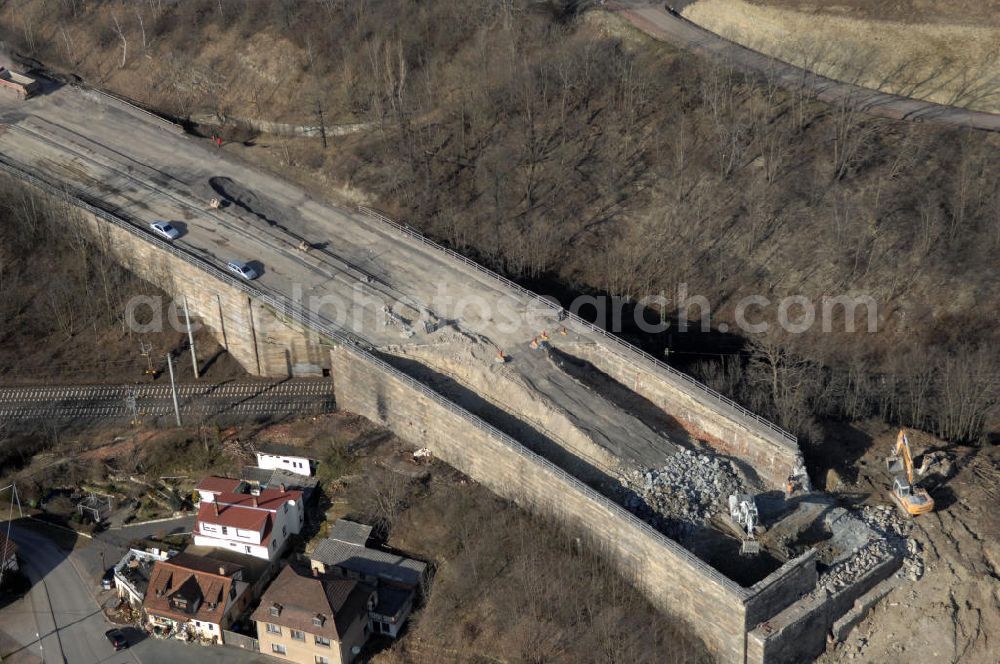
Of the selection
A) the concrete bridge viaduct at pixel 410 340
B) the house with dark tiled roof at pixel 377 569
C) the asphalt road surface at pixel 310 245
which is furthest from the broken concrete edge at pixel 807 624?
the house with dark tiled roof at pixel 377 569

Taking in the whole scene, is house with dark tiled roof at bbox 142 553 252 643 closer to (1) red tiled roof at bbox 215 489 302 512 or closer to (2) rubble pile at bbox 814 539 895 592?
(1) red tiled roof at bbox 215 489 302 512

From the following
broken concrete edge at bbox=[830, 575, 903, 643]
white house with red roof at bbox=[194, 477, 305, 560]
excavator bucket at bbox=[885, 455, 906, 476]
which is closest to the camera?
broken concrete edge at bbox=[830, 575, 903, 643]

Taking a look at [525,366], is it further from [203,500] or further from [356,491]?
[203,500]

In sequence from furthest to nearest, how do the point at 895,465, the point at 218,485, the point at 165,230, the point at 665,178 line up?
1. the point at 665,178
2. the point at 165,230
3. the point at 218,485
4. the point at 895,465

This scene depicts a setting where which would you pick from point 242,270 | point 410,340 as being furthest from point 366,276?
point 242,270

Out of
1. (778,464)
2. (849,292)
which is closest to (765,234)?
(849,292)

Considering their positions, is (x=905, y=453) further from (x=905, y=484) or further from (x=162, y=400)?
(x=162, y=400)

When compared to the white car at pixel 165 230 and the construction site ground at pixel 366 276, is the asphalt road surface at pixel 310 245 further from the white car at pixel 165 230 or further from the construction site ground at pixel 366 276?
the white car at pixel 165 230

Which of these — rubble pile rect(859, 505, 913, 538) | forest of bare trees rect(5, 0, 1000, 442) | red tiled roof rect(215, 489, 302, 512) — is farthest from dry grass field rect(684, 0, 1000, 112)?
red tiled roof rect(215, 489, 302, 512)
